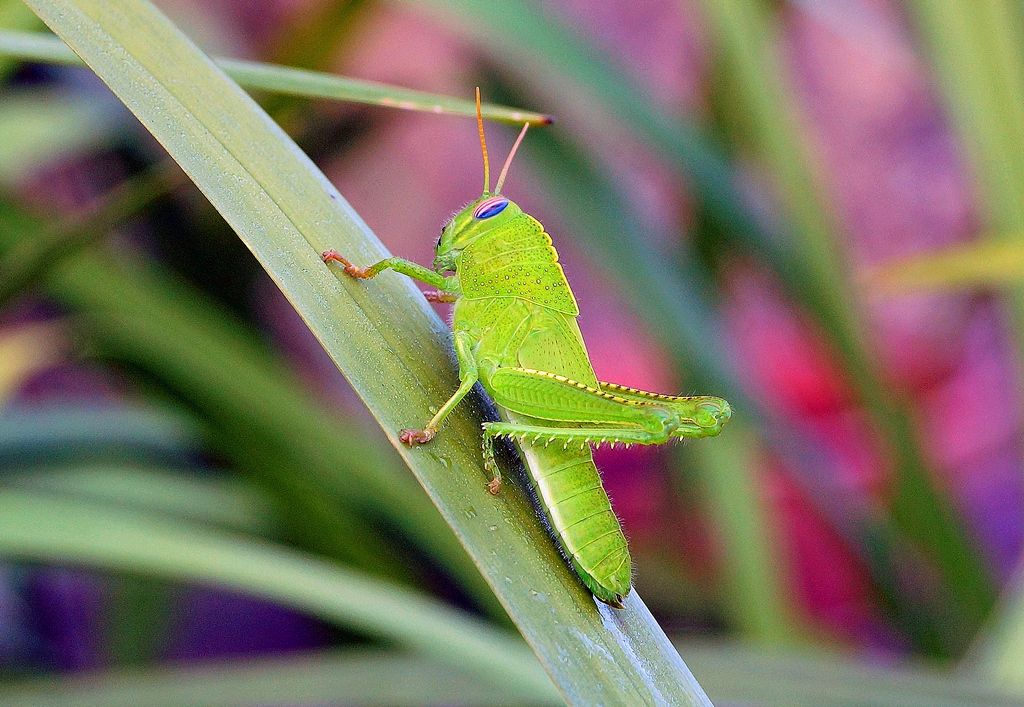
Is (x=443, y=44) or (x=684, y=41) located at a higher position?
(x=443, y=44)

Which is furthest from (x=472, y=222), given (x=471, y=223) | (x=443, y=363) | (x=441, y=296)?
(x=443, y=363)

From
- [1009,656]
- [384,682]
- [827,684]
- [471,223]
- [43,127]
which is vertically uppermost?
[43,127]

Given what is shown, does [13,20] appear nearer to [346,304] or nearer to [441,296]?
[441,296]

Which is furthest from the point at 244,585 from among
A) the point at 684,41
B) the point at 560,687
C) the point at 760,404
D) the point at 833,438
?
the point at 684,41

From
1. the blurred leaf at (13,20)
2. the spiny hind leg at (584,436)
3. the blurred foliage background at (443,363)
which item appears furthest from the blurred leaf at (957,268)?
the blurred leaf at (13,20)

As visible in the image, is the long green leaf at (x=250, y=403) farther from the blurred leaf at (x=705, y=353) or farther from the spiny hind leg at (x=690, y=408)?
the spiny hind leg at (x=690, y=408)

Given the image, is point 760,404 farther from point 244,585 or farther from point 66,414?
point 66,414

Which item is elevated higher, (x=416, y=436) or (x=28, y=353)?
(x=28, y=353)
